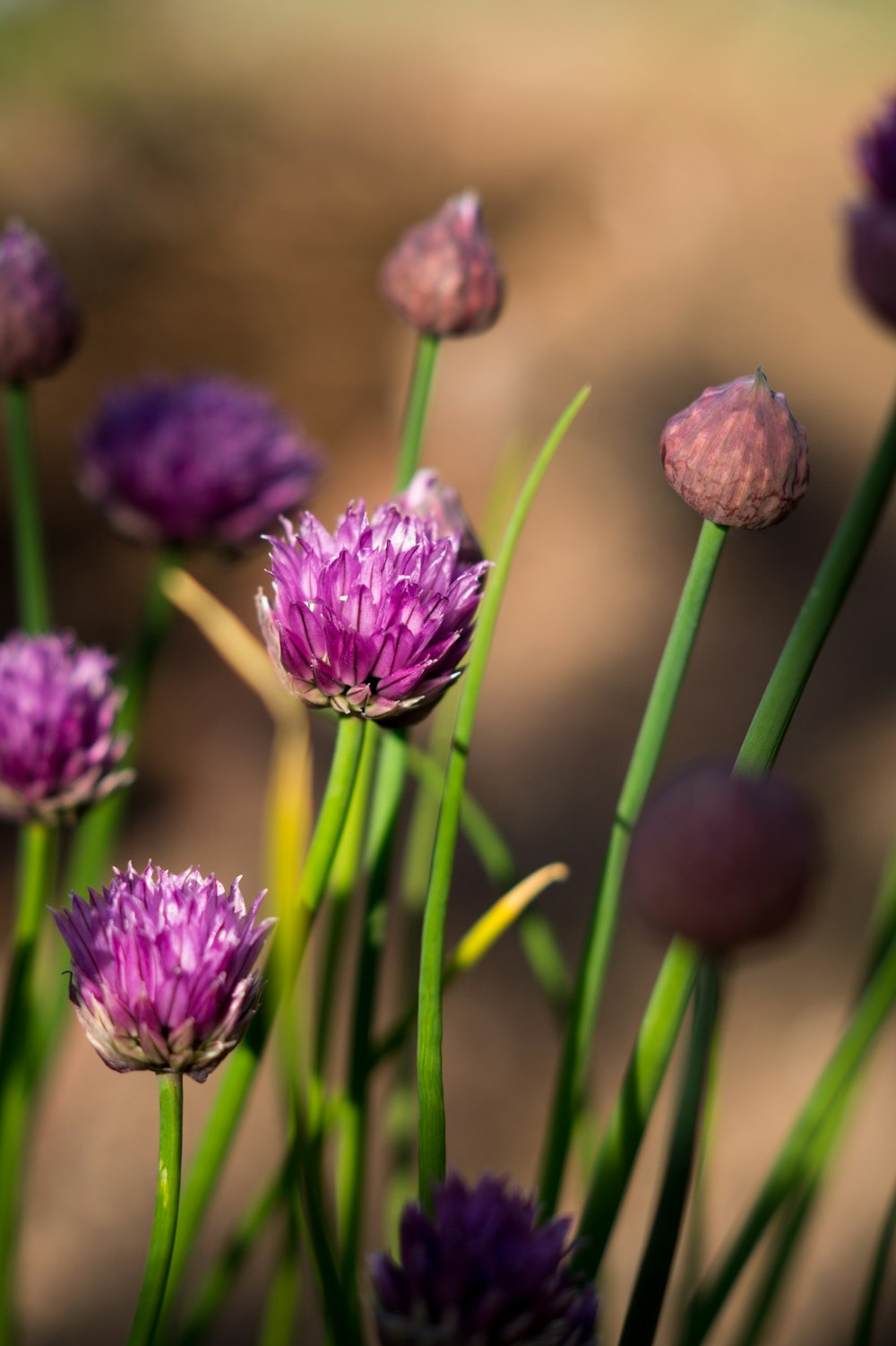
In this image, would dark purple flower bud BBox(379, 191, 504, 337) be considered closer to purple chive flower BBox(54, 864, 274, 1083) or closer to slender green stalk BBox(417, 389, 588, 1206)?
slender green stalk BBox(417, 389, 588, 1206)

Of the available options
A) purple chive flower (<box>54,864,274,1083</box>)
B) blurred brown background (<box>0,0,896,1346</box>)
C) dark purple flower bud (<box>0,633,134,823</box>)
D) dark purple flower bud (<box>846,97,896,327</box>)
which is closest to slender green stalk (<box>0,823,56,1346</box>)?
dark purple flower bud (<box>0,633,134,823</box>)

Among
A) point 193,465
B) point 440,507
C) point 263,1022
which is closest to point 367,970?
point 263,1022

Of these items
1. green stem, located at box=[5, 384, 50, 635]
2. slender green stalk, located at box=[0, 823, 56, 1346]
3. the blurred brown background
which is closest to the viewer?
slender green stalk, located at box=[0, 823, 56, 1346]

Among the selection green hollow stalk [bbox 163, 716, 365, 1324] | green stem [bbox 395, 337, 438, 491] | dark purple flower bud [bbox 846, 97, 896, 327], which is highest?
green stem [bbox 395, 337, 438, 491]

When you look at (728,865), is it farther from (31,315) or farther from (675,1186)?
(31,315)

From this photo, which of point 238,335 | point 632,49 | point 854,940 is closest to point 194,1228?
point 854,940

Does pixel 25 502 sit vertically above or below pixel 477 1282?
above

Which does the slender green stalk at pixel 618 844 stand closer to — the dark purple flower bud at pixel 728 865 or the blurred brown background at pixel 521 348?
the dark purple flower bud at pixel 728 865

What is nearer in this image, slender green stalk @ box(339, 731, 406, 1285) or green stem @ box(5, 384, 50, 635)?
slender green stalk @ box(339, 731, 406, 1285)

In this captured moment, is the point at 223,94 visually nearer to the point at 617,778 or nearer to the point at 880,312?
the point at 617,778
